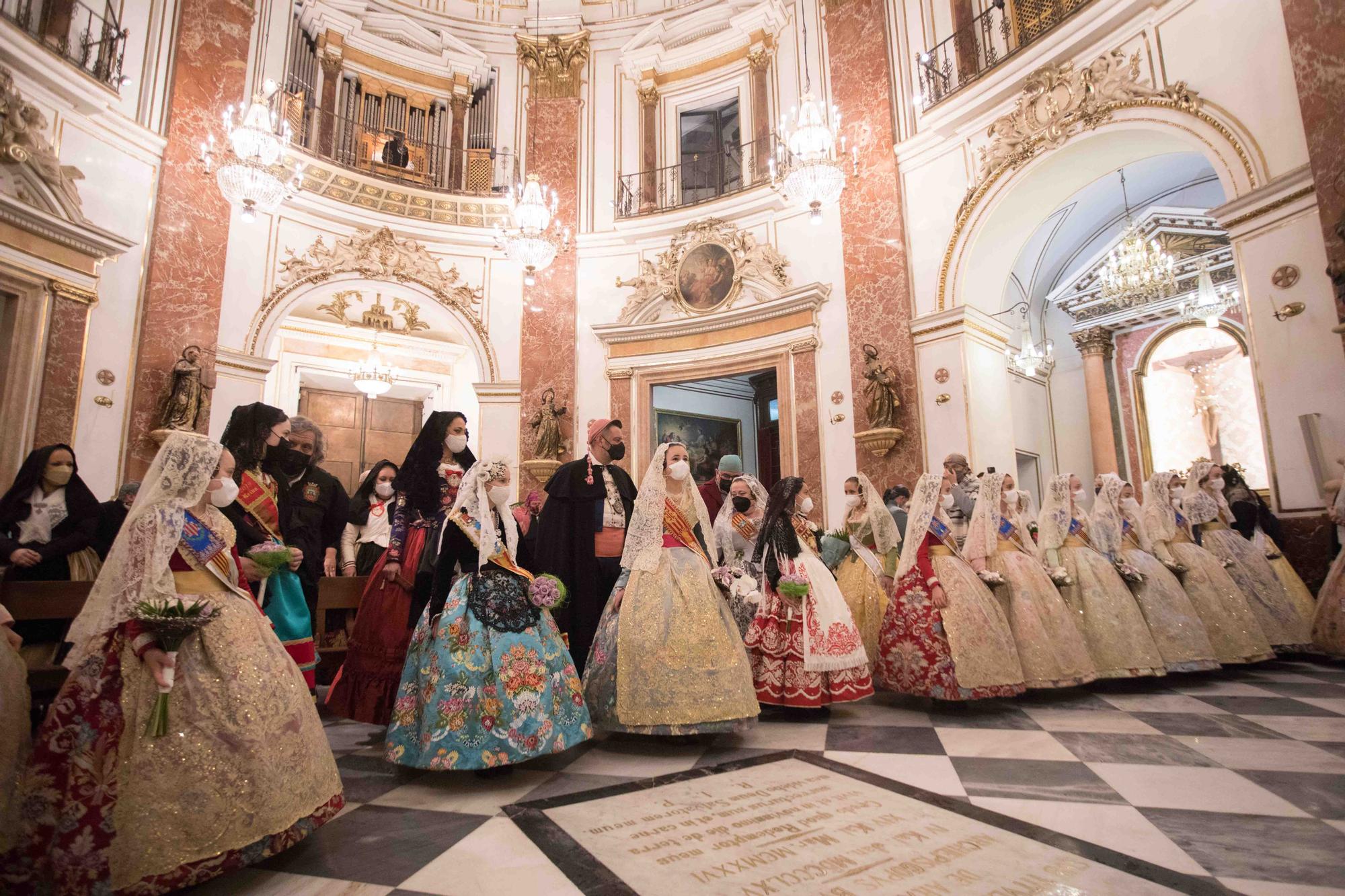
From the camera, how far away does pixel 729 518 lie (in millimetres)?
4438

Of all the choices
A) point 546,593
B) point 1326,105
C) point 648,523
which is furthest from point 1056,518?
point 1326,105

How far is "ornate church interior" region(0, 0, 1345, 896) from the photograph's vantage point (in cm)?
215

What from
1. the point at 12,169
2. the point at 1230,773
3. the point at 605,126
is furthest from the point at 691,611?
the point at 605,126

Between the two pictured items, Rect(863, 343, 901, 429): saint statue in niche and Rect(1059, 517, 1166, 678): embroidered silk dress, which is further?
Rect(863, 343, 901, 429): saint statue in niche

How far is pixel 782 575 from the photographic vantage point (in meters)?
4.10

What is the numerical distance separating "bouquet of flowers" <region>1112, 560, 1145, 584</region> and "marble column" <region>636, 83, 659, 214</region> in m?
8.62

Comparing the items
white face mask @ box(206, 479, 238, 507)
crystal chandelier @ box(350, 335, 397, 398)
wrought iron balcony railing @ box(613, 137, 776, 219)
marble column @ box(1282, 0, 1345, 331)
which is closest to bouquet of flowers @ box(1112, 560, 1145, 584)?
marble column @ box(1282, 0, 1345, 331)

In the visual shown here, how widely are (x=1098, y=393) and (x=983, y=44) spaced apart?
634cm

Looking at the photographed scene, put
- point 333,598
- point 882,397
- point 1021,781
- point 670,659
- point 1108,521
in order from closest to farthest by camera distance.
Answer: point 1021,781 → point 670,659 → point 333,598 → point 1108,521 → point 882,397

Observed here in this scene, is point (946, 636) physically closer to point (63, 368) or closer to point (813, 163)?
point (813, 163)

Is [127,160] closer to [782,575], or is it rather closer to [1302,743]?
[782,575]

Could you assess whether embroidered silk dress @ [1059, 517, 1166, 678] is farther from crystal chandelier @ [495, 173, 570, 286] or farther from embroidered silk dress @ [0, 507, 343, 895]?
crystal chandelier @ [495, 173, 570, 286]

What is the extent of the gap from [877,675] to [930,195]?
656cm

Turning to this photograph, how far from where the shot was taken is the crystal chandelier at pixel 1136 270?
9.80m
